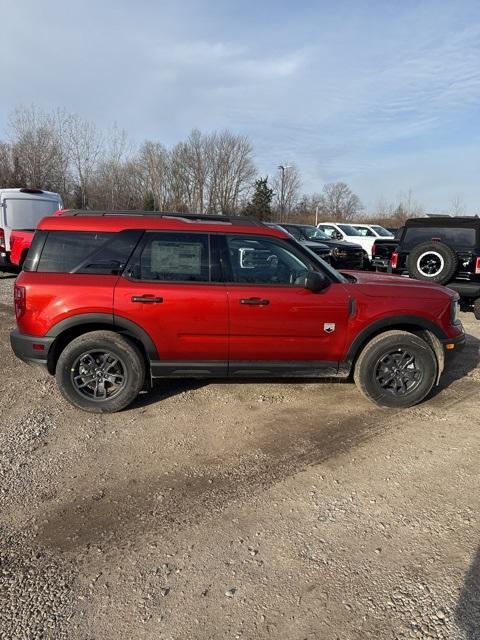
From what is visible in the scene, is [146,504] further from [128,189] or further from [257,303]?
[128,189]

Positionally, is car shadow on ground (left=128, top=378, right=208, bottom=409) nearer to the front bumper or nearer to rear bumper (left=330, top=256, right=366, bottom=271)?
the front bumper

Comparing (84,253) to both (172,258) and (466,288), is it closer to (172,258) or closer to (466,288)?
(172,258)

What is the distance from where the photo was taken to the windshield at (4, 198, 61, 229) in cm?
1100

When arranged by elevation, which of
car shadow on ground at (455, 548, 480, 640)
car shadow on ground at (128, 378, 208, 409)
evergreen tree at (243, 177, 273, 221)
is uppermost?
evergreen tree at (243, 177, 273, 221)

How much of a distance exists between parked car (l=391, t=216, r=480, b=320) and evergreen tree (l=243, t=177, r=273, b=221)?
46.1 meters

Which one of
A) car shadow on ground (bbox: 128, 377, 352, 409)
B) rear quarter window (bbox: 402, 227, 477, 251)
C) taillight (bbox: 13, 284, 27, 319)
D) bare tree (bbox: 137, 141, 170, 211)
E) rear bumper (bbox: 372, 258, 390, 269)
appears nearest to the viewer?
taillight (bbox: 13, 284, 27, 319)

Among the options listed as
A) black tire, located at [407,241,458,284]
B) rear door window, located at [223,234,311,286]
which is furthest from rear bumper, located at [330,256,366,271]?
rear door window, located at [223,234,311,286]

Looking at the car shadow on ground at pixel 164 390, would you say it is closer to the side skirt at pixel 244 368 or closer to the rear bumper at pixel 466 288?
the side skirt at pixel 244 368

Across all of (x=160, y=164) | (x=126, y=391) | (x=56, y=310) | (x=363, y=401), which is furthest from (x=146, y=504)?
(x=160, y=164)

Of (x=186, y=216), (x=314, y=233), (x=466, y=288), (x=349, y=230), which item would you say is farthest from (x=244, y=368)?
(x=349, y=230)

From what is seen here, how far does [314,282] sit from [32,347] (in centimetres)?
263

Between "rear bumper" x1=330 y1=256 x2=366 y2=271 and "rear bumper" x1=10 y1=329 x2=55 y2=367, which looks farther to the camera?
"rear bumper" x1=330 y1=256 x2=366 y2=271

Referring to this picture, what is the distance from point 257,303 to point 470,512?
2.27 meters

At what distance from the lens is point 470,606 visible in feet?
7.00
